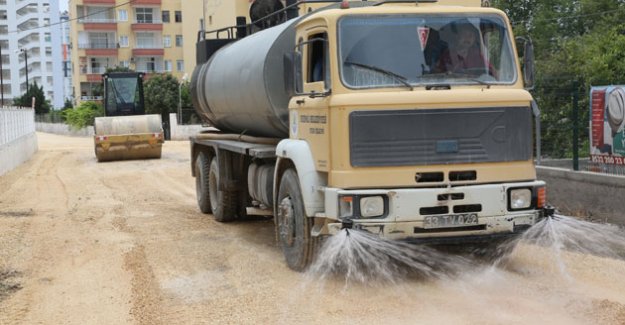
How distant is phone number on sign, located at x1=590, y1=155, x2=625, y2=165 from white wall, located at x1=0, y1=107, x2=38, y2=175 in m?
17.5

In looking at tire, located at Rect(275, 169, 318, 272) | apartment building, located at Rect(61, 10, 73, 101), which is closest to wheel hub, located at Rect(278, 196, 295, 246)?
tire, located at Rect(275, 169, 318, 272)

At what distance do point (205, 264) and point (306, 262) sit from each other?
1.49 metres

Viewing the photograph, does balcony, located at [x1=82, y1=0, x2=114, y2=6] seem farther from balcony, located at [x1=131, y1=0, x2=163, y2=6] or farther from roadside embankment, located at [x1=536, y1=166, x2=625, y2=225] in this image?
roadside embankment, located at [x1=536, y1=166, x2=625, y2=225]

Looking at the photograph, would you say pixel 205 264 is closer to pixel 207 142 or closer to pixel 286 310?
pixel 286 310

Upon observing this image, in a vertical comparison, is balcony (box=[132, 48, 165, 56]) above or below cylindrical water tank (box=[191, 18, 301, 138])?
above

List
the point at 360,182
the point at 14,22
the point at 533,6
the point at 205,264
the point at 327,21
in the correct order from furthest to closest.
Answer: the point at 14,22 < the point at 533,6 < the point at 205,264 < the point at 327,21 < the point at 360,182

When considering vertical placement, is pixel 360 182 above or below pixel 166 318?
above

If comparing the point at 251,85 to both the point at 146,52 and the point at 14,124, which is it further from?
the point at 146,52

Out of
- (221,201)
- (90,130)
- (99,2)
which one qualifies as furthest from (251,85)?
(99,2)

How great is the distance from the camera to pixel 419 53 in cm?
752

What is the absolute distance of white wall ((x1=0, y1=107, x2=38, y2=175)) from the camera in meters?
23.7

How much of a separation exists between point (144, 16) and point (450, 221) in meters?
76.1

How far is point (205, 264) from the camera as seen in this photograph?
8.89 metres

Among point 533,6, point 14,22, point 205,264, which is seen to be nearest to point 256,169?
point 205,264
